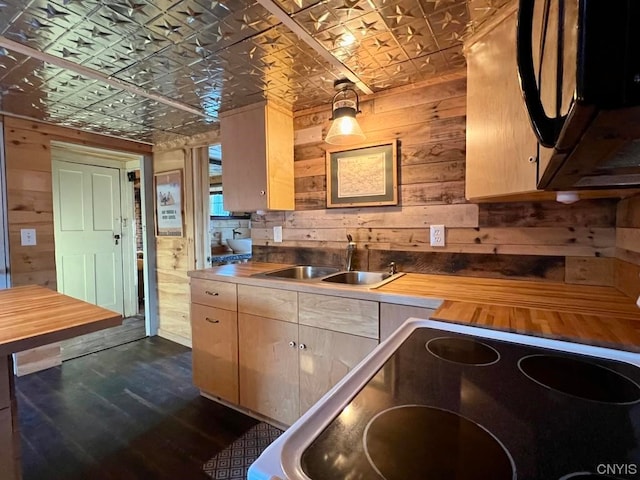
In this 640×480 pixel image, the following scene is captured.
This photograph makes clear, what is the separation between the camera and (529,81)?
1.68 ft

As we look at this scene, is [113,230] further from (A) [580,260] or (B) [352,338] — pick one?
(A) [580,260]

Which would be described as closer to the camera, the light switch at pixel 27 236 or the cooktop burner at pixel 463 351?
the cooktop burner at pixel 463 351

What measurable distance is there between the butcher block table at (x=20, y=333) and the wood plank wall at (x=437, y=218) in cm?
146

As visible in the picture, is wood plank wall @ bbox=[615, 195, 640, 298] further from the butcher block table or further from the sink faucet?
the butcher block table

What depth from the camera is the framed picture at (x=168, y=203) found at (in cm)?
319

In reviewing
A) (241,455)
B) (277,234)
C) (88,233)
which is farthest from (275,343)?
(88,233)

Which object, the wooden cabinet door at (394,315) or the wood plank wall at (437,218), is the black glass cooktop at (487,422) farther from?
the wood plank wall at (437,218)

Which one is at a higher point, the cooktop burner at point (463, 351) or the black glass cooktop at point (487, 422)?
the cooktop burner at point (463, 351)

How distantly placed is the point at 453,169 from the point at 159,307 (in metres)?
3.20

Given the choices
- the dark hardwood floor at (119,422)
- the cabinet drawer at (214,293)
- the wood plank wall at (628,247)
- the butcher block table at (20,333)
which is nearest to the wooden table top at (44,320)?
the butcher block table at (20,333)

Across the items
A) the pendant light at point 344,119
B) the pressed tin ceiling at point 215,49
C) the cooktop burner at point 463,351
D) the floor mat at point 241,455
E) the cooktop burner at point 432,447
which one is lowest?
the floor mat at point 241,455

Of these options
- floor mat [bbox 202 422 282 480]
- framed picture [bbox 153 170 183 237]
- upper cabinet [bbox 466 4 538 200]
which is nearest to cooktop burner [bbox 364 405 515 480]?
upper cabinet [bbox 466 4 538 200]

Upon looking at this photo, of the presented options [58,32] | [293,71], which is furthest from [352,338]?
[58,32]

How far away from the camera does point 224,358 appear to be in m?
2.09
